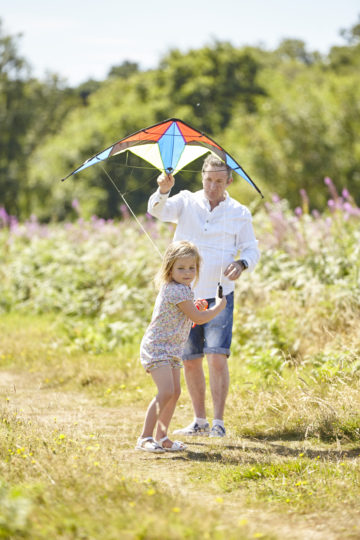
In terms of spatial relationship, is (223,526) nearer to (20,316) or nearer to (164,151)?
(164,151)

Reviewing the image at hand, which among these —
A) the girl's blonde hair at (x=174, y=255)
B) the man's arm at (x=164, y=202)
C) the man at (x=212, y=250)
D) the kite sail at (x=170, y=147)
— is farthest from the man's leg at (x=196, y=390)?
the kite sail at (x=170, y=147)

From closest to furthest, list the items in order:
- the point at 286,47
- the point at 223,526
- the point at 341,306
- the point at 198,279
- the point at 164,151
Answer: the point at 223,526, the point at 198,279, the point at 164,151, the point at 341,306, the point at 286,47

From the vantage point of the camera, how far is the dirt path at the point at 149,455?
11.2ft

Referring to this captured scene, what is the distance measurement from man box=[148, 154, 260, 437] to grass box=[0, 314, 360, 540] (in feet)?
1.38

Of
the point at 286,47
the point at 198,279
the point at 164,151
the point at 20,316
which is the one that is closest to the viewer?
the point at 198,279

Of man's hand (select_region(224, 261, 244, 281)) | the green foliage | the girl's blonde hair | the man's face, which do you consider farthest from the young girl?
the green foliage

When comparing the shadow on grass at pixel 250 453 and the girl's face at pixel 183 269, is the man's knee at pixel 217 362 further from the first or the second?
the girl's face at pixel 183 269

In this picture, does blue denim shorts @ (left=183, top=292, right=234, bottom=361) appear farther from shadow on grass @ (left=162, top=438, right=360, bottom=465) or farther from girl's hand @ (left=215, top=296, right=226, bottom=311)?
shadow on grass @ (left=162, top=438, right=360, bottom=465)

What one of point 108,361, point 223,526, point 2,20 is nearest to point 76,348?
point 108,361

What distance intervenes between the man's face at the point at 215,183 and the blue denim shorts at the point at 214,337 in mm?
782

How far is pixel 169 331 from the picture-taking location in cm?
486

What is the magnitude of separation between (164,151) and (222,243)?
0.89m

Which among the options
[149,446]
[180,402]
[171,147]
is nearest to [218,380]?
[149,446]

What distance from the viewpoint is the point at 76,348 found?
28.6 ft
